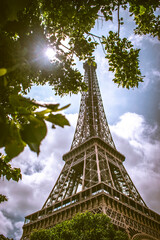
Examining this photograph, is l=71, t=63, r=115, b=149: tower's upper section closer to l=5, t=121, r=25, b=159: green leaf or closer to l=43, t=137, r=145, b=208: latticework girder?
l=43, t=137, r=145, b=208: latticework girder

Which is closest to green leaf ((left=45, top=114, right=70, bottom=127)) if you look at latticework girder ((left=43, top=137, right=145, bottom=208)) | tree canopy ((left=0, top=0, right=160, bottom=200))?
tree canopy ((left=0, top=0, right=160, bottom=200))

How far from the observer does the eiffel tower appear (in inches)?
785

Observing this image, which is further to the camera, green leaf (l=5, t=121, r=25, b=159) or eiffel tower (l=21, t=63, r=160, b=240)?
eiffel tower (l=21, t=63, r=160, b=240)

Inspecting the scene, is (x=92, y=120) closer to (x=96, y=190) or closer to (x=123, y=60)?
(x=96, y=190)

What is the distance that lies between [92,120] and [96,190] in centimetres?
2193

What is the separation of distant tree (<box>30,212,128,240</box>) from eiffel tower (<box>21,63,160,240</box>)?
121 inches

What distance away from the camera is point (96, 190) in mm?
21219

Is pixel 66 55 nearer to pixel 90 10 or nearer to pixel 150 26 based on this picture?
pixel 90 10

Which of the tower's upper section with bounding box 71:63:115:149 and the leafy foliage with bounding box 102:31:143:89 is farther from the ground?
the tower's upper section with bounding box 71:63:115:149

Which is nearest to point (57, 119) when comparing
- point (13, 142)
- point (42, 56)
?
point (13, 142)

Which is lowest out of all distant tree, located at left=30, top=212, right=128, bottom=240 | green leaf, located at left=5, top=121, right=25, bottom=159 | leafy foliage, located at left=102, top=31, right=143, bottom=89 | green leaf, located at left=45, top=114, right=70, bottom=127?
green leaf, located at left=5, top=121, right=25, bottom=159

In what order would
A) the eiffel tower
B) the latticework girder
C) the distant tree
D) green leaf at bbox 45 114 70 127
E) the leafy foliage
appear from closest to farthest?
green leaf at bbox 45 114 70 127 → the leafy foliage → the distant tree → the eiffel tower → the latticework girder

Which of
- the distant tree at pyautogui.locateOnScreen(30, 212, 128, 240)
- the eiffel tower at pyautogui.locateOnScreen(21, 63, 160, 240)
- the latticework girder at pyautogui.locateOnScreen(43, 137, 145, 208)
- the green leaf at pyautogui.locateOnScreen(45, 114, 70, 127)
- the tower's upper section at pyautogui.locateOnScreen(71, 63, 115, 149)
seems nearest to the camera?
the green leaf at pyautogui.locateOnScreen(45, 114, 70, 127)

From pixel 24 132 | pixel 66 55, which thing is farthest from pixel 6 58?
pixel 66 55
